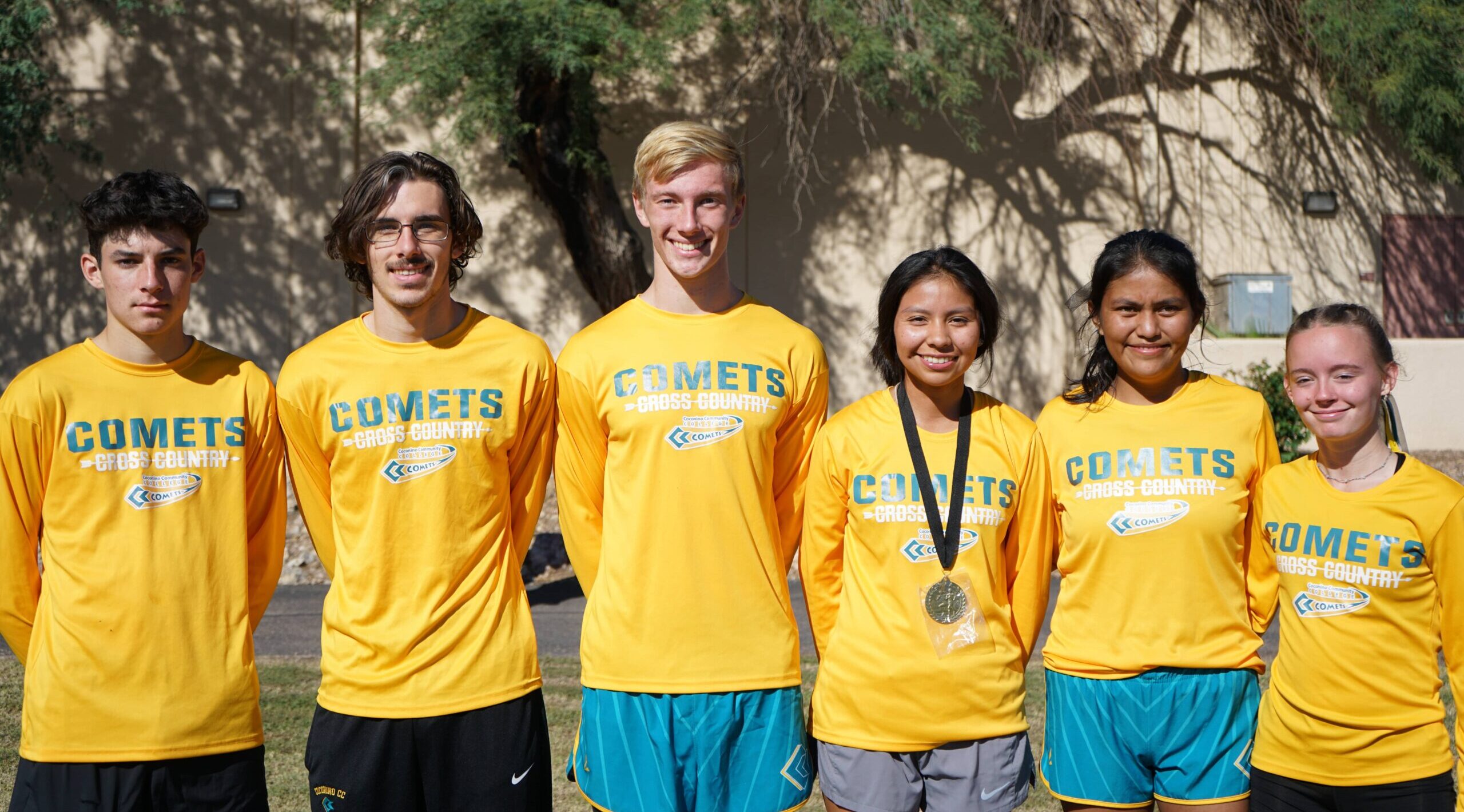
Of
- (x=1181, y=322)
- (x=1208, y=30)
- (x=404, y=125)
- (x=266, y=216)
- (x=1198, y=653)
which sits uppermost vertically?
(x=1208, y=30)

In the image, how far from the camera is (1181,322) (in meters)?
3.22

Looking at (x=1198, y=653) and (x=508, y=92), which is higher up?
(x=508, y=92)

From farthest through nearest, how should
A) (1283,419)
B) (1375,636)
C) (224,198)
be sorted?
(224,198) → (1283,419) → (1375,636)

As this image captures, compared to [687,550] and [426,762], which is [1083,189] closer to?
[687,550]

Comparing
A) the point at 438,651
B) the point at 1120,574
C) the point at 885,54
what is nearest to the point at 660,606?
the point at 438,651

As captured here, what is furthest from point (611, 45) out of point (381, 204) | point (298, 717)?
point (381, 204)

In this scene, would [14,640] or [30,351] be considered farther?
[30,351]

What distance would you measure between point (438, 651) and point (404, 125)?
32.1 ft

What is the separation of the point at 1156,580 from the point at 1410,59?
959 cm

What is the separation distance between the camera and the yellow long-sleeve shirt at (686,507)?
305cm

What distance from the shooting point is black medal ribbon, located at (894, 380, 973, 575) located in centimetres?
305

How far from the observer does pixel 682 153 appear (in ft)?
10.4

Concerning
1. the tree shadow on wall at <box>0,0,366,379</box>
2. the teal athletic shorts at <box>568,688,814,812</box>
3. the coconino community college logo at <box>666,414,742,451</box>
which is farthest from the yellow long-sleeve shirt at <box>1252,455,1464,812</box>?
the tree shadow on wall at <box>0,0,366,379</box>

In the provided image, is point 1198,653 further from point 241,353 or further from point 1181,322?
point 241,353
